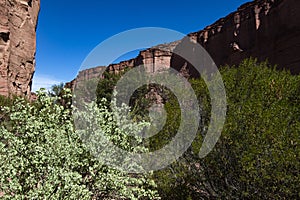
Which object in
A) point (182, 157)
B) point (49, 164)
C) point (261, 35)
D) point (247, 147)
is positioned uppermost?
point (261, 35)

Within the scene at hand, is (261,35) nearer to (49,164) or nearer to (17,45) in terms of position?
(17,45)

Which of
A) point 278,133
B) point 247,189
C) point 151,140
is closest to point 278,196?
point 247,189

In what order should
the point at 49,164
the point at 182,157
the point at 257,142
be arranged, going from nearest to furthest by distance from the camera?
the point at 49,164, the point at 257,142, the point at 182,157

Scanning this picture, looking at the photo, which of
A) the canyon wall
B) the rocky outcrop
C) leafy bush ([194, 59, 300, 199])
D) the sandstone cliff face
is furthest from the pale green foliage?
the rocky outcrop

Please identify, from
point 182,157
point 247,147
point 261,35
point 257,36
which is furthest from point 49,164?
point 257,36

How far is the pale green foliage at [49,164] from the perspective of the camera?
4.80m

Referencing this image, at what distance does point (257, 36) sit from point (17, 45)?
1209 inches

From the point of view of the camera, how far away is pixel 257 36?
121 ft

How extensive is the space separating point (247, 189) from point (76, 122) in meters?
5.33

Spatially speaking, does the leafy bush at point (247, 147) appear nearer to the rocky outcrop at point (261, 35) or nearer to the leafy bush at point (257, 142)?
the leafy bush at point (257, 142)

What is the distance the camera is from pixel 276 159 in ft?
22.7

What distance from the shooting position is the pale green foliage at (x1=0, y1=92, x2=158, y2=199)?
15.7 ft

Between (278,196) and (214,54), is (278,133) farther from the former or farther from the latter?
(214,54)

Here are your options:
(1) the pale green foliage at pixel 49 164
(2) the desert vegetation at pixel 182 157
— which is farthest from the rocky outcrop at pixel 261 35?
(1) the pale green foliage at pixel 49 164
